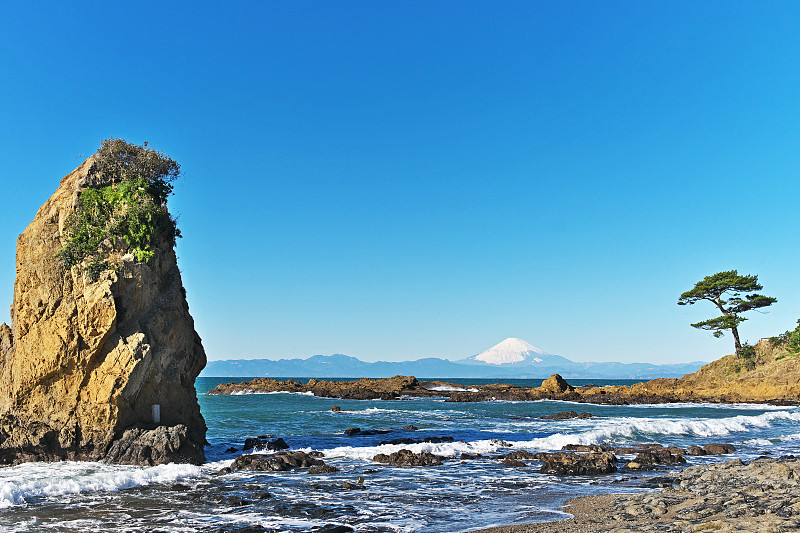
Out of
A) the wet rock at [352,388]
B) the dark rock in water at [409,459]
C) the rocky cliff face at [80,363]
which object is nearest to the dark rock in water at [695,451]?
the dark rock in water at [409,459]

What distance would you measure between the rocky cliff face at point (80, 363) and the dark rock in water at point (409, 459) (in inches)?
260

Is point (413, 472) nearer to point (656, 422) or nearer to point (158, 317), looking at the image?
point (158, 317)

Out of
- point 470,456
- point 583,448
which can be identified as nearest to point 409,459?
point 470,456

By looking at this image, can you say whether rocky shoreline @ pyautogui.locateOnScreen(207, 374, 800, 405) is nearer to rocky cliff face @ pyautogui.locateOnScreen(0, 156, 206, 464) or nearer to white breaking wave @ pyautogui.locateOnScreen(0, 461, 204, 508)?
rocky cliff face @ pyautogui.locateOnScreen(0, 156, 206, 464)

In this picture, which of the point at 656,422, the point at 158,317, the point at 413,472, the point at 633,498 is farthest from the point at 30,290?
the point at 656,422

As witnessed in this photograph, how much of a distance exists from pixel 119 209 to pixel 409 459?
1334 centimetres

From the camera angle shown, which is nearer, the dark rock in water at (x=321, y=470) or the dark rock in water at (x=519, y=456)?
the dark rock in water at (x=321, y=470)

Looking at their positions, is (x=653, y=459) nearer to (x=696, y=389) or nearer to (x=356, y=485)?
(x=356, y=485)

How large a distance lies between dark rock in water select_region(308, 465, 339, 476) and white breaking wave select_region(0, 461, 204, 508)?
3417 mm

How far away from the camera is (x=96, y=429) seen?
1711 cm

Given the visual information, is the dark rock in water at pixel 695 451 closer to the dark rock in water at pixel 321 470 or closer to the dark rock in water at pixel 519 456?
the dark rock in water at pixel 519 456

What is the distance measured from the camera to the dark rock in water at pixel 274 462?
18.0 m

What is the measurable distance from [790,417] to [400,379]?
5075 centimetres

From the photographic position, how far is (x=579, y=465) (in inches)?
709
